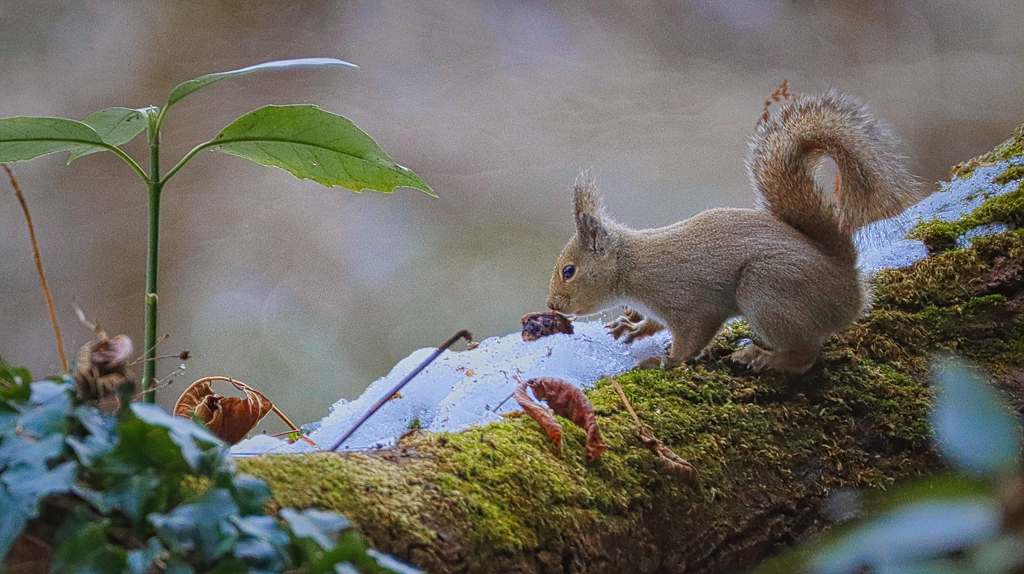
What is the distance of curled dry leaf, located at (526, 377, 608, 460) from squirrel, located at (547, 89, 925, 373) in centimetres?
30

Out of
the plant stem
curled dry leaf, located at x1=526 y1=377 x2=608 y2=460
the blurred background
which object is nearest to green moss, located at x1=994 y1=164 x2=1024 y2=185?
the blurred background

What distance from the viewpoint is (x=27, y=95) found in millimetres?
1954

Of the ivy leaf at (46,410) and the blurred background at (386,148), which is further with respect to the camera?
the blurred background at (386,148)

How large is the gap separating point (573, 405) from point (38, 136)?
0.68 metres

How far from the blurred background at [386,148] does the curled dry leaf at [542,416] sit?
3.87 ft

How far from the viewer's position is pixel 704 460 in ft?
2.92

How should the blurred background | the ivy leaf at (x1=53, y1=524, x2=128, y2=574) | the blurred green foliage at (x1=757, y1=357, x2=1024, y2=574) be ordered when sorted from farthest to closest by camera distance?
1. the blurred background
2. the ivy leaf at (x1=53, y1=524, x2=128, y2=574)
3. the blurred green foliage at (x1=757, y1=357, x2=1024, y2=574)

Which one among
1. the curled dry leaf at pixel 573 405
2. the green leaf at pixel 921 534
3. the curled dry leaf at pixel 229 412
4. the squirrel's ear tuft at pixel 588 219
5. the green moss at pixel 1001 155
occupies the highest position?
the green moss at pixel 1001 155

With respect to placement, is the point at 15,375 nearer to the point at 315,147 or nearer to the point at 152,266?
the point at 152,266

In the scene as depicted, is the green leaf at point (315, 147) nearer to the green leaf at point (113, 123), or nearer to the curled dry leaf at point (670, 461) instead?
the green leaf at point (113, 123)

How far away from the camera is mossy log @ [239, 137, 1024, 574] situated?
0.67m

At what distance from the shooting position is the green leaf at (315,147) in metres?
0.89

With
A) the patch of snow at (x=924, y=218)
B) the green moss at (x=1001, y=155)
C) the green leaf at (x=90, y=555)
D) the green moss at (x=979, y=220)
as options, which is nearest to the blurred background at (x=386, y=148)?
the green moss at (x=1001, y=155)

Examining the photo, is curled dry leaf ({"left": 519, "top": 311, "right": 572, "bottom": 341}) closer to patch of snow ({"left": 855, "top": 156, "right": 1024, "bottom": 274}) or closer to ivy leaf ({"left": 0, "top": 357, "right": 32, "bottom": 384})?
patch of snow ({"left": 855, "top": 156, "right": 1024, "bottom": 274})
